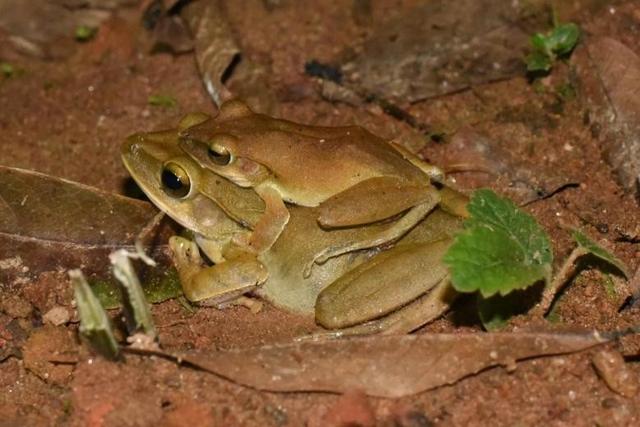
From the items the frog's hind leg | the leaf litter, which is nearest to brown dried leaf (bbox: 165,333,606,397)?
the leaf litter

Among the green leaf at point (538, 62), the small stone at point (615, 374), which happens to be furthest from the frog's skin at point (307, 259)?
the green leaf at point (538, 62)

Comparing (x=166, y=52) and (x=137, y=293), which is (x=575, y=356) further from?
(x=166, y=52)

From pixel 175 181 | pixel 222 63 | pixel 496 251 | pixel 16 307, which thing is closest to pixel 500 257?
pixel 496 251

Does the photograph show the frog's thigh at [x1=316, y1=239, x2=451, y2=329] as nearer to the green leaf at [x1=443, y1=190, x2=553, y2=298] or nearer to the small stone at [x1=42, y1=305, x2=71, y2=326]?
the green leaf at [x1=443, y1=190, x2=553, y2=298]

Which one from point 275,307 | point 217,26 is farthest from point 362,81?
point 275,307

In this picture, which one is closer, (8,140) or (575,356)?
(575,356)

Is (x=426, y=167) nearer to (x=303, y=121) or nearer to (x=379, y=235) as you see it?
(x=379, y=235)
